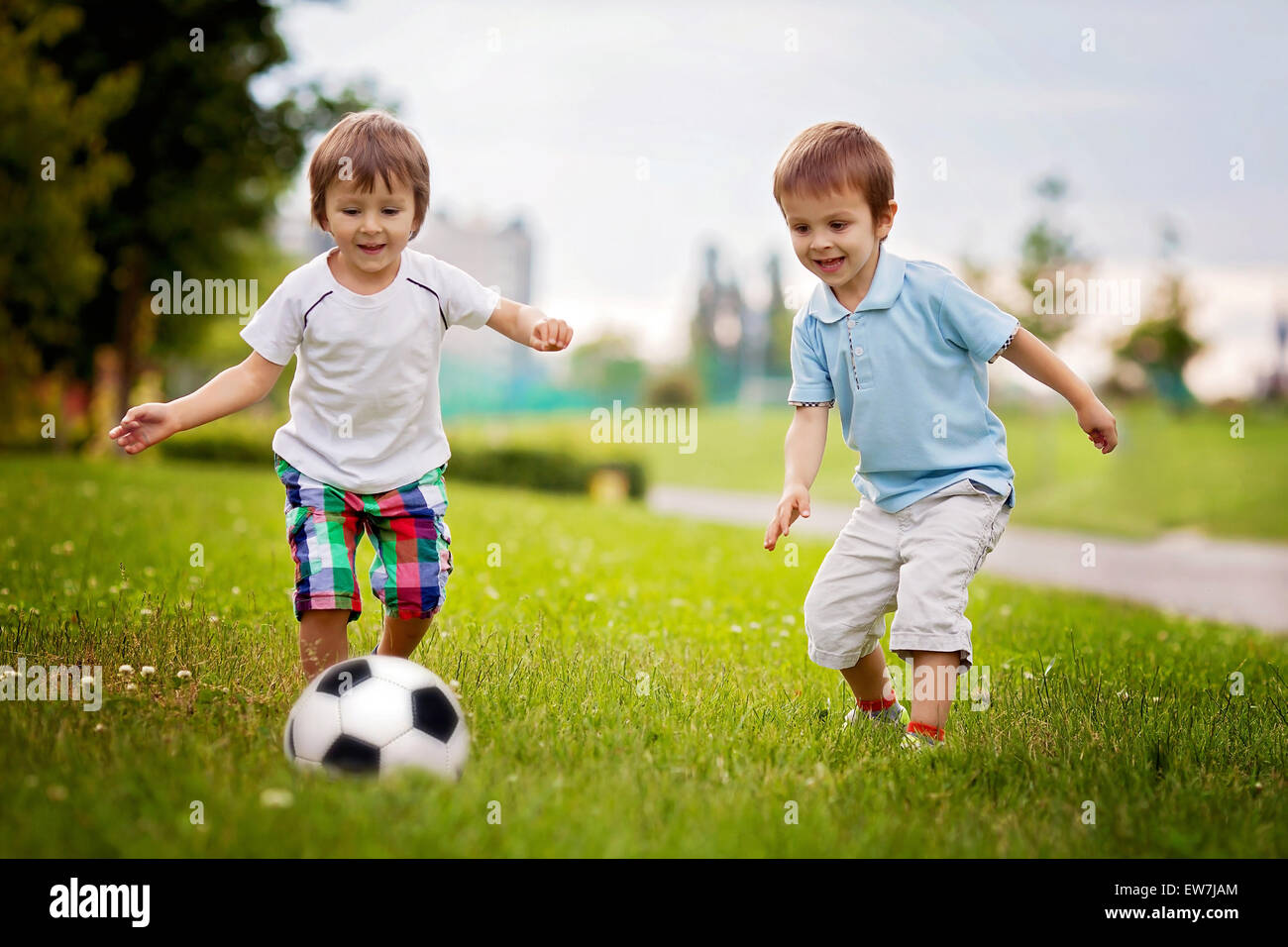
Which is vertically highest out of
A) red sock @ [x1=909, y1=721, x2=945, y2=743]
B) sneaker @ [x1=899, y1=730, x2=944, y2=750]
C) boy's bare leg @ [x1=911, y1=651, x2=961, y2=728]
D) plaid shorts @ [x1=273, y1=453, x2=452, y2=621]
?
plaid shorts @ [x1=273, y1=453, x2=452, y2=621]

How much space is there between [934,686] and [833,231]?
1589mm

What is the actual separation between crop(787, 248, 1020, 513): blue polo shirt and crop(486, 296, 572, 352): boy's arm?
3.19ft

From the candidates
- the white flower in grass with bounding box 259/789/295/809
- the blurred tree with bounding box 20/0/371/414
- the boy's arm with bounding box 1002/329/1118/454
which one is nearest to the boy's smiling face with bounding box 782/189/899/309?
the boy's arm with bounding box 1002/329/1118/454

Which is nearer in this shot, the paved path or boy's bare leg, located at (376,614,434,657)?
boy's bare leg, located at (376,614,434,657)

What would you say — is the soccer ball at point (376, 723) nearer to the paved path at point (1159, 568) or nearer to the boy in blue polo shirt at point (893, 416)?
the boy in blue polo shirt at point (893, 416)

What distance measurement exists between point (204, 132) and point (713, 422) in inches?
1060

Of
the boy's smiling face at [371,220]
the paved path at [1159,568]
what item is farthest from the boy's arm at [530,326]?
the paved path at [1159,568]

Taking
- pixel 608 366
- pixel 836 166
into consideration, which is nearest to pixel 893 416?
pixel 836 166

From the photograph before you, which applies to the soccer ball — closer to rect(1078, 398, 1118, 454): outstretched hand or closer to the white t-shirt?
the white t-shirt

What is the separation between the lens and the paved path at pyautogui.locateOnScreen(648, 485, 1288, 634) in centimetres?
1041

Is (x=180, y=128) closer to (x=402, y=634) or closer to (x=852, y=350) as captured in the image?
(x=402, y=634)

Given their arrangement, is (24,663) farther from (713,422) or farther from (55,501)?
(713,422)
